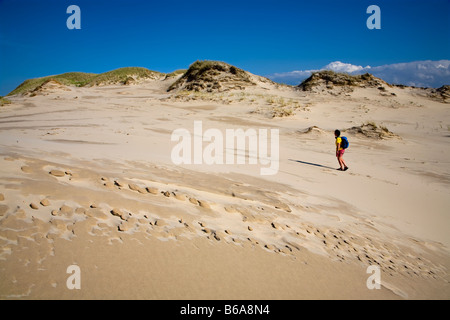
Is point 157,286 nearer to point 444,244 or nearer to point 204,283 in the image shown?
point 204,283

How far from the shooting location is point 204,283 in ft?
6.36

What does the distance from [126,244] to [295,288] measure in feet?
5.10

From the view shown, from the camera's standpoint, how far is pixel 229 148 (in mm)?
8297

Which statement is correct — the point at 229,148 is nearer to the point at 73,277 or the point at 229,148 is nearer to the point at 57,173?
the point at 57,173

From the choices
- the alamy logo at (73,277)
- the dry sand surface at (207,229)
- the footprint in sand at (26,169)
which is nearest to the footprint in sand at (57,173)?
the dry sand surface at (207,229)

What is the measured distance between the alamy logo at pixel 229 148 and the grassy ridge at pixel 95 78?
29.7 m

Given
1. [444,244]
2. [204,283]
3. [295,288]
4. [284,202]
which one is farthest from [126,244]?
[444,244]

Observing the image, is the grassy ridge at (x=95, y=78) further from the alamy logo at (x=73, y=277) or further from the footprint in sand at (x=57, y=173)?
the alamy logo at (x=73, y=277)

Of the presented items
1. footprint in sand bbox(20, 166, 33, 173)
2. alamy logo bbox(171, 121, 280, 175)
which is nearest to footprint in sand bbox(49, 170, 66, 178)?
footprint in sand bbox(20, 166, 33, 173)

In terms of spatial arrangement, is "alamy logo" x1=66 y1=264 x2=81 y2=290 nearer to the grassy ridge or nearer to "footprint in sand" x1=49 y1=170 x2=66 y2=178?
"footprint in sand" x1=49 y1=170 x2=66 y2=178

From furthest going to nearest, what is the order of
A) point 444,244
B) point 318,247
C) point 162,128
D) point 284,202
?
point 162,128 < point 284,202 < point 444,244 < point 318,247

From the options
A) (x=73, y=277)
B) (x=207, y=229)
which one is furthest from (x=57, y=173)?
(x=207, y=229)

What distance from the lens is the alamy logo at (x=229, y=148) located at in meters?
6.36

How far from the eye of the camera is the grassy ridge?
3726 cm
